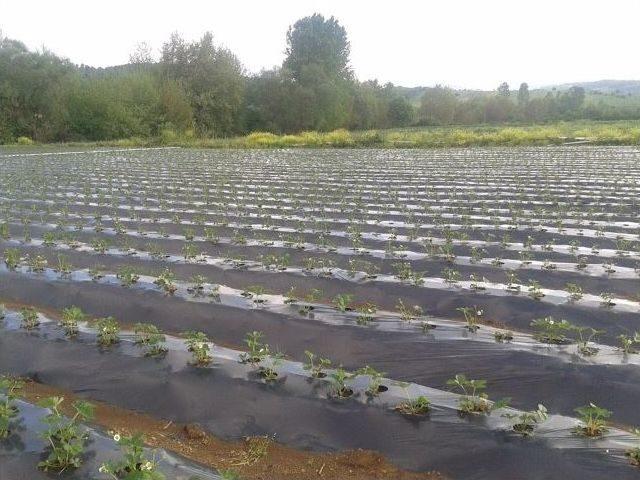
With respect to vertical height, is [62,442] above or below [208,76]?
below

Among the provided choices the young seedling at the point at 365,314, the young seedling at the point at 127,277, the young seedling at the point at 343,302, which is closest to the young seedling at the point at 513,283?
the young seedling at the point at 365,314

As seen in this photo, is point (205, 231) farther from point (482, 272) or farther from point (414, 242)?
point (482, 272)

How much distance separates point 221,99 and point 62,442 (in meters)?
42.2

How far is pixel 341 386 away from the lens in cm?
315

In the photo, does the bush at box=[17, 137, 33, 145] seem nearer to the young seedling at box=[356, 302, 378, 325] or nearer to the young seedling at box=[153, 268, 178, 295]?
the young seedling at box=[153, 268, 178, 295]

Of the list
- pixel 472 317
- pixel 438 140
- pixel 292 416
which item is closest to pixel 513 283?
pixel 472 317

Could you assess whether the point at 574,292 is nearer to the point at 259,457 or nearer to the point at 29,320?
the point at 259,457

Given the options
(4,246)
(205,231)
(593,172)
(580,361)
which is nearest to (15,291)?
(4,246)

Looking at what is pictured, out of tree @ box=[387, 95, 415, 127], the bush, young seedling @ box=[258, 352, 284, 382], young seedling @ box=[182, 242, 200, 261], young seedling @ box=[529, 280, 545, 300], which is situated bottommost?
young seedling @ box=[258, 352, 284, 382]

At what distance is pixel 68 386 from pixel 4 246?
4131mm

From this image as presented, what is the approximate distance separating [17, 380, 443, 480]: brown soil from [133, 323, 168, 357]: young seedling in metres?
0.57

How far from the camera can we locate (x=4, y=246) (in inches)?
272

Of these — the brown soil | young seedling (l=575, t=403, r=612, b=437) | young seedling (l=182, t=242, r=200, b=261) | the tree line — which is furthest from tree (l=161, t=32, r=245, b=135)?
young seedling (l=575, t=403, r=612, b=437)

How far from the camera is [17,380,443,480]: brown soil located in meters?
2.68
